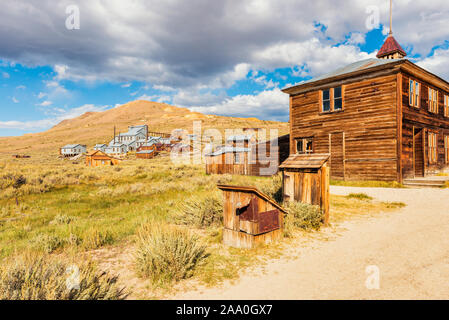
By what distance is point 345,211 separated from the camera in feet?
25.4

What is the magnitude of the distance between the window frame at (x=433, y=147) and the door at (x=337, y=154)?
5.80 m

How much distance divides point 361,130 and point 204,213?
12.3 meters

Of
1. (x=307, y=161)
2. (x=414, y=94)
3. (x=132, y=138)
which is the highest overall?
(x=132, y=138)

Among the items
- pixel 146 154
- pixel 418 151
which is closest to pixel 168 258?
pixel 418 151

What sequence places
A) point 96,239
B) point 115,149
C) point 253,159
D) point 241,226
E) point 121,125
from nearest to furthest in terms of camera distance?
point 241,226 → point 96,239 → point 253,159 → point 115,149 → point 121,125

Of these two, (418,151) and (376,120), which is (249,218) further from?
(418,151)

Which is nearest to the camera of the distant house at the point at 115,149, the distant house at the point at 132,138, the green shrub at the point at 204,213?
the green shrub at the point at 204,213

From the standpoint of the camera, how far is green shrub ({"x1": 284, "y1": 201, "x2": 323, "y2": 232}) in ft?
19.3

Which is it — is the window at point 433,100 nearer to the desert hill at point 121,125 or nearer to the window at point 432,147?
the window at point 432,147

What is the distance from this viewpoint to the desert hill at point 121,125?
280 ft

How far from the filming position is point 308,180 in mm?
6469

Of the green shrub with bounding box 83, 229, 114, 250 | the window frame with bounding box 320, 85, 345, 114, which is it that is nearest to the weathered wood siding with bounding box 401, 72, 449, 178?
the window frame with bounding box 320, 85, 345, 114

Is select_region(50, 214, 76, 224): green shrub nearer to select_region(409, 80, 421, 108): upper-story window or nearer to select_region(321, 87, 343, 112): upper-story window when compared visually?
select_region(321, 87, 343, 112): upper-story window

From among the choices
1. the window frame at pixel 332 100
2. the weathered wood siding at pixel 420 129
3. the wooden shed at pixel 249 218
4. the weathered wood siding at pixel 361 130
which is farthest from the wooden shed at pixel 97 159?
the weathered wood siding at pixel 420 129
